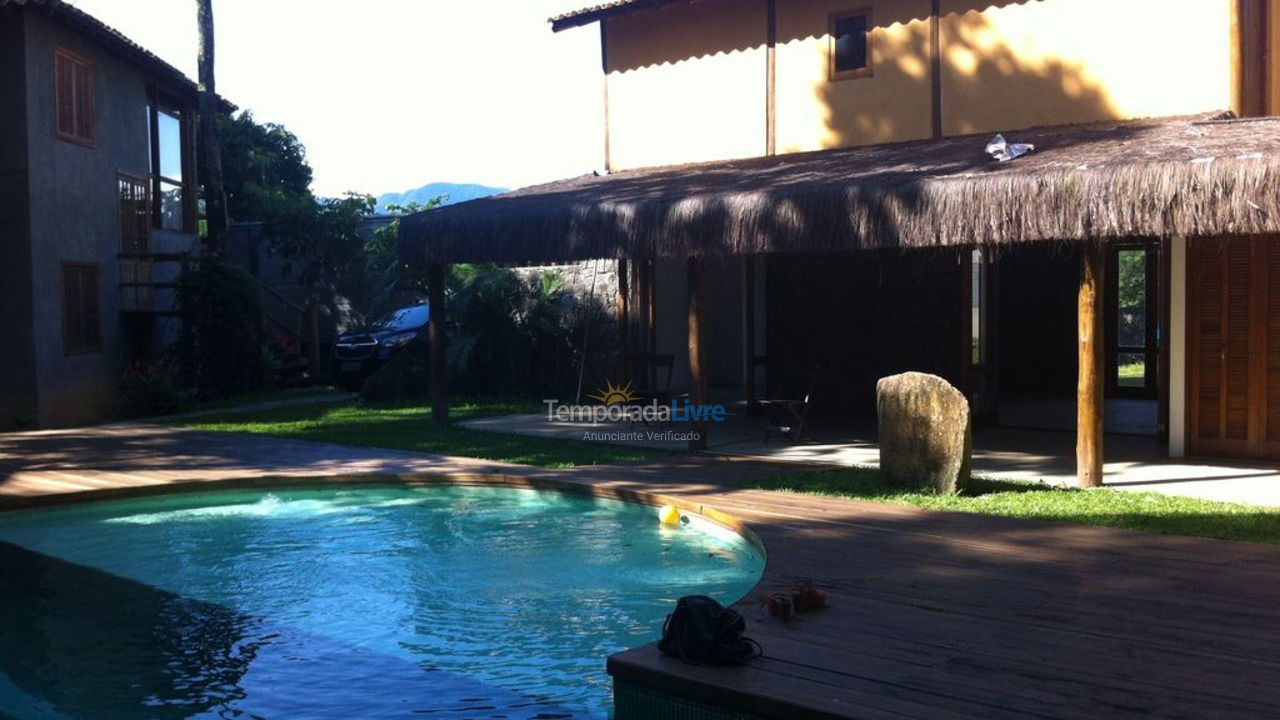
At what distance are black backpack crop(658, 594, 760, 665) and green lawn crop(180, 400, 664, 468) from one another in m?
6.13

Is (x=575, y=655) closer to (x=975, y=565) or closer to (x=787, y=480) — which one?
(x=975, y=565)

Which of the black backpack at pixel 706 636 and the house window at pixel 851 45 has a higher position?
the house window at pixel 851 45

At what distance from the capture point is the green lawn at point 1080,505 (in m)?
7.78

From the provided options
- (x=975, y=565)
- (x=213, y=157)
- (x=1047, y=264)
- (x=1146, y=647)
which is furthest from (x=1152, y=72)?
(x=213, y=157)

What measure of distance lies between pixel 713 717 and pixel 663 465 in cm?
639

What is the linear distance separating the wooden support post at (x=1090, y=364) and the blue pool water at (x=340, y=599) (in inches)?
123

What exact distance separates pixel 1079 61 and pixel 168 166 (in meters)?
15.0

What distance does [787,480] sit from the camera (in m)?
10.0

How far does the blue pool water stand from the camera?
5.99 metres

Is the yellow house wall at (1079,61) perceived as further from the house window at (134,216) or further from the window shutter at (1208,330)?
the house window at (134,216)

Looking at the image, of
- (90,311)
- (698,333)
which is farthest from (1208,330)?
(90,311)

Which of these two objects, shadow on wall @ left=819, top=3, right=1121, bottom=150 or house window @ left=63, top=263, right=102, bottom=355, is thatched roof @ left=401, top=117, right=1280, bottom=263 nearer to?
shadow on wall @ left=819, top=3, right=1121, bottom=150

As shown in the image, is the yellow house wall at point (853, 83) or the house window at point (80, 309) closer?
the yellow house wall at point (853, 83)

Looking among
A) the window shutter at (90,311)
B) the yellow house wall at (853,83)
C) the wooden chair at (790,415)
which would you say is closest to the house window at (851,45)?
the yellow house wall at (853,83)
